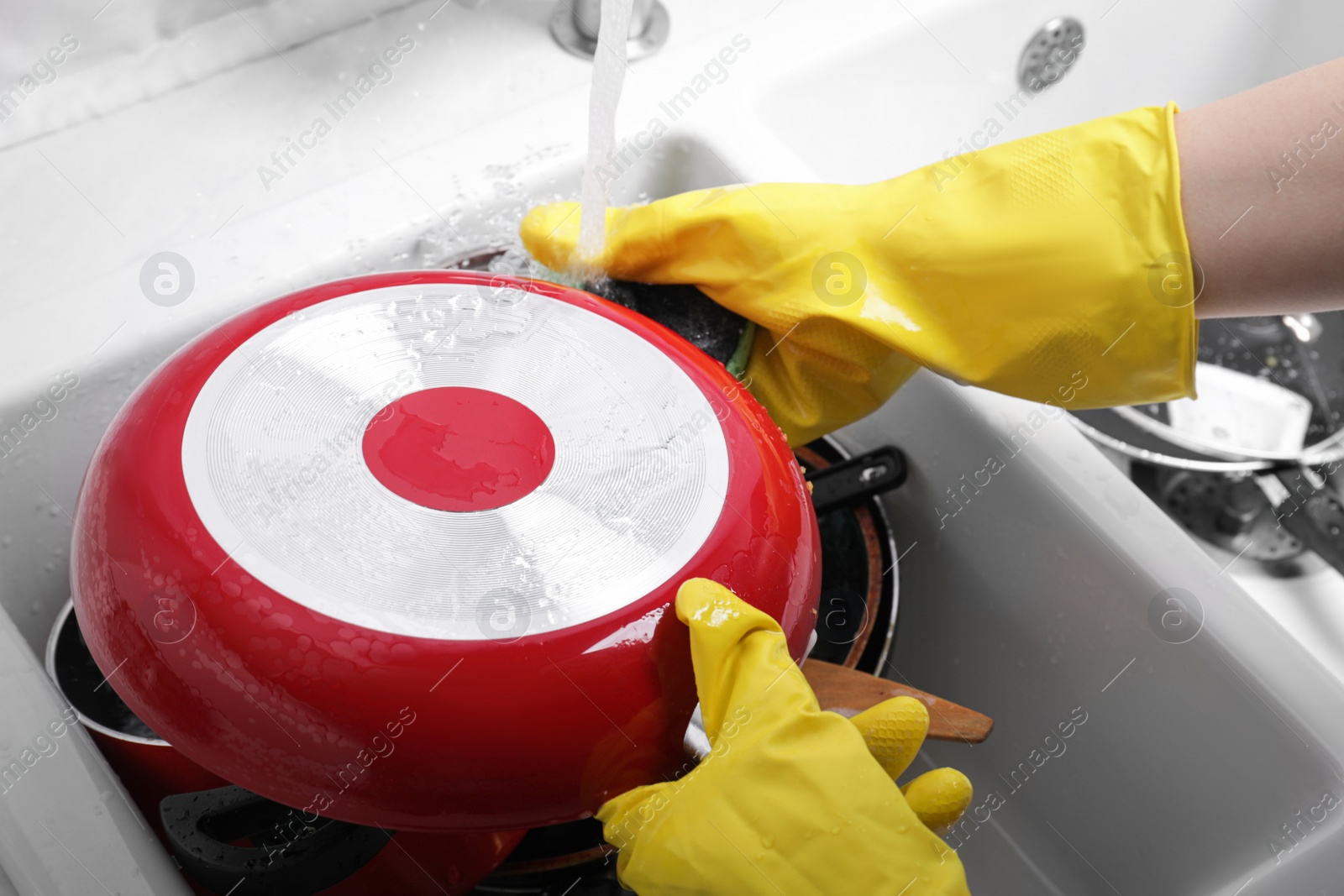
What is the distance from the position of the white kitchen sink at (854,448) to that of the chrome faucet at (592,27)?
0.02 metres

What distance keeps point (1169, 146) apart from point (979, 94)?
72 centimetres

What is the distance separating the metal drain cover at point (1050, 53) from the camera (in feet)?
4.52

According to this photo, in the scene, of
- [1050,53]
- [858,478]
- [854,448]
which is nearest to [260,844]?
[858,478]

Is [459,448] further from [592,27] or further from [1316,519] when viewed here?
[1316,519]

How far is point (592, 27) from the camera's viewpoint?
1.17m

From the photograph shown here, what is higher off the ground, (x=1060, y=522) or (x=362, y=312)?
(x=362, y=312)

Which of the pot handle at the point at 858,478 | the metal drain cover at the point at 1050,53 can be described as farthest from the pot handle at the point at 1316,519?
the metal drain cover at the point at 1050,53

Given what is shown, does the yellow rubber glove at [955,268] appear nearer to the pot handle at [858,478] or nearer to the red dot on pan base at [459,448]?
the pot handle at [858,478]

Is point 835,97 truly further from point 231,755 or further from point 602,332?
point 231,755

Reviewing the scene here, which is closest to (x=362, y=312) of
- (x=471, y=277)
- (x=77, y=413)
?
(x=471, y=277)

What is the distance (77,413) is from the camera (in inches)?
33.4

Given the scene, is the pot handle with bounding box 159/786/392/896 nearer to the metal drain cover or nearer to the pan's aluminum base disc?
the pan's aluminum base disc

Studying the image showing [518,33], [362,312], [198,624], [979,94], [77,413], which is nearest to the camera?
[198,624]

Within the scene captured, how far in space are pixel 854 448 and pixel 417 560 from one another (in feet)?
2.03
